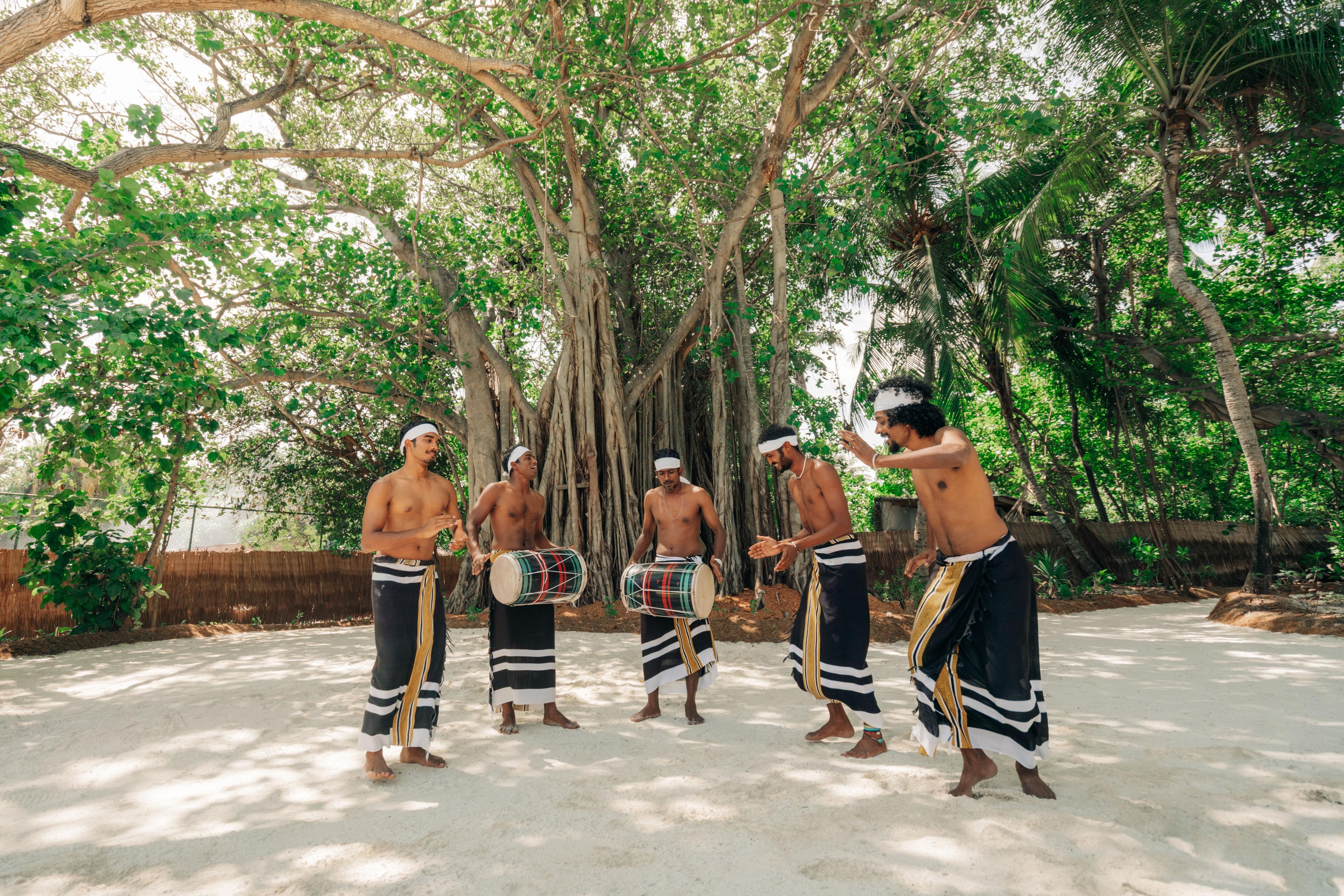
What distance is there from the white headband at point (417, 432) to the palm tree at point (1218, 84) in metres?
9.24

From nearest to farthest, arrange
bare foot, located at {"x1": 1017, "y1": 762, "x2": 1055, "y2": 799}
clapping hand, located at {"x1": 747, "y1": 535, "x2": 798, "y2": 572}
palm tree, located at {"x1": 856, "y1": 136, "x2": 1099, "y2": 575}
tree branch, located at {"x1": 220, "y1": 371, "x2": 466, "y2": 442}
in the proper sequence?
bare foot, located at {"x1": 1017, "y1": 762, "x2": 1055, "y2": 799}
clapping hand, located at {"x1": 747, "y1": 535, "x2": 798, "y2": 572}
tree branch, located at {"x1": 220, "y1": 371, "x2": 466, "y2": 442}
palm tree, located at {"x1": 856, "y1": 136, "x2": 1099, "y2": 575}

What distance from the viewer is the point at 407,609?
3426 mm

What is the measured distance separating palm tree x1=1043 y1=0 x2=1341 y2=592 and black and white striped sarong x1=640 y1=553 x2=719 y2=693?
7.74 metres

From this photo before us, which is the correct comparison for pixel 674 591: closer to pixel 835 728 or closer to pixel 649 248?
pixel 835 728

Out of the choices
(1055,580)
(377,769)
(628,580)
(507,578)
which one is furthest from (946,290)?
(377,769)

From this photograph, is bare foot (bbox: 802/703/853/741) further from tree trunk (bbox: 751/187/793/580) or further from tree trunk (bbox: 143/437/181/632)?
tree trunk (bbox: 143/437/181/632)

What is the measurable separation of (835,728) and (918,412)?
1.60 meters

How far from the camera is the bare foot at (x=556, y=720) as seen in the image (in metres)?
4.02

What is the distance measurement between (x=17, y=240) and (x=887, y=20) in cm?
670

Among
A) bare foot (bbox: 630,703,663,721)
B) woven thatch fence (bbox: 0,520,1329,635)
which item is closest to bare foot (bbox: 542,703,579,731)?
bare foot (bbox: 630,703,663,721)

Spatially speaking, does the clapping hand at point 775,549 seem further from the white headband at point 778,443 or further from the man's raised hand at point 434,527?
the man's raised hand at point 434,527

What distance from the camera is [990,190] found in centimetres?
1185

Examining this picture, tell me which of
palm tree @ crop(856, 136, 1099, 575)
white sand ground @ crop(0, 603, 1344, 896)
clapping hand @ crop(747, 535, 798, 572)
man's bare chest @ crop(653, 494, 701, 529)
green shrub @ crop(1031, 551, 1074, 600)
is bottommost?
white sand ground @ crop(0, 603, 1344, 896)

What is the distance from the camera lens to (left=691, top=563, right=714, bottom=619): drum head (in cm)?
→ 411
